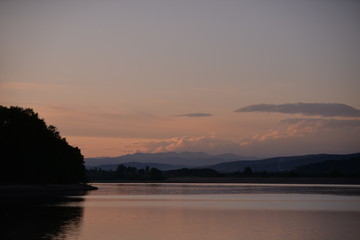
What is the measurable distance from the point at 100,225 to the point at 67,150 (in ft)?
353

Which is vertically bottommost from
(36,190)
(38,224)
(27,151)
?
(38,224)

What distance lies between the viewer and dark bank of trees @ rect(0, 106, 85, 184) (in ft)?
394

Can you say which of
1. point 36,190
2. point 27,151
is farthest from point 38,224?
point 27,151

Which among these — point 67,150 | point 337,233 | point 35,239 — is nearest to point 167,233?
point 35,239

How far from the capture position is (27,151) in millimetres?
125188

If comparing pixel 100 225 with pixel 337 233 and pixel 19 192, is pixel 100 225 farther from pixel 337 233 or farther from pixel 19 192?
pixel 19 192

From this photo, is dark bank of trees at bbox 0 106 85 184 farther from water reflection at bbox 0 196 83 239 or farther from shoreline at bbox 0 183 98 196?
water reflection at bbox 0 196 83 239

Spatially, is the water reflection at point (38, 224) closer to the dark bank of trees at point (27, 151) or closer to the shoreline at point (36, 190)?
the shoreline at point (36, 190)

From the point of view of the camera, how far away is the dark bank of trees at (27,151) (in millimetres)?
120062

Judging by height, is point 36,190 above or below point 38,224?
above

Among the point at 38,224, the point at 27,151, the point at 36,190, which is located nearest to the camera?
the point at 38,224

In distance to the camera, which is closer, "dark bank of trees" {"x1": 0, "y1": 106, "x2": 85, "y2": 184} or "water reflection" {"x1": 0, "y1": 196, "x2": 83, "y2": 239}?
"water reflection" {"x1": 0, "y1": 196, "x2": 83, "y2": 239}

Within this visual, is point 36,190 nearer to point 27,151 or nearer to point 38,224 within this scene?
point 27,151

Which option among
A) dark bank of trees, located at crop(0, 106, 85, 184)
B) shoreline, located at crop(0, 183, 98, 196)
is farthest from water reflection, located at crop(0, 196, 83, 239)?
dark bank of trees, located at crop(0, 106, 85, 184)
